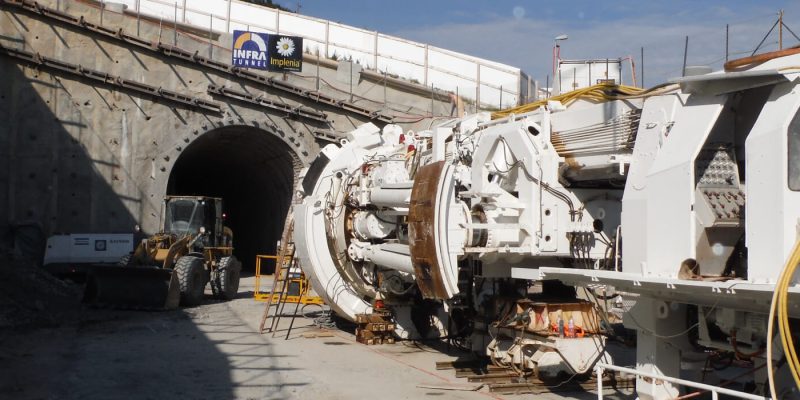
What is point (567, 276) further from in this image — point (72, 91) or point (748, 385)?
point (72, 91)

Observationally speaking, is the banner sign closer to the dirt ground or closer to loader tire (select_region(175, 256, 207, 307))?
loader tire (select_region(175, 256, 207, 307))

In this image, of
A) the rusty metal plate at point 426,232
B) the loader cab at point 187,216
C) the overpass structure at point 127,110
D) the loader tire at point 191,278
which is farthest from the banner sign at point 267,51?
the rusty metal plate at point 426,232

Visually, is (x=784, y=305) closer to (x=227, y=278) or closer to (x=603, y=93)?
(x=603, y=93)

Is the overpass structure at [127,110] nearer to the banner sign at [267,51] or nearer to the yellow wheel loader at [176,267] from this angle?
→ the banner sign at [267,51]

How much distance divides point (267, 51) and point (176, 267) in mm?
11476

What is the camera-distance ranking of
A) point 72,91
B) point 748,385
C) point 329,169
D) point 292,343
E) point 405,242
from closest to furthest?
point 748,385, point 405,242, point 292,343, point 329,169, point 72,91

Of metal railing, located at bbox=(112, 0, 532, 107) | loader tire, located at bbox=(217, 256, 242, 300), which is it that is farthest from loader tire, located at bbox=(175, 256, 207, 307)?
metal railing, located at bbox=(112, 0, 532, 107)

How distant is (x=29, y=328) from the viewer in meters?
14.0

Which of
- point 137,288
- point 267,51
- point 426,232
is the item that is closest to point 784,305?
point 426,232

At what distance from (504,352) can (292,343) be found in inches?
178

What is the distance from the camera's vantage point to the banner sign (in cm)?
2714

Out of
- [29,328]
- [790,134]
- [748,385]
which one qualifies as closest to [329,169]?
[29,328]

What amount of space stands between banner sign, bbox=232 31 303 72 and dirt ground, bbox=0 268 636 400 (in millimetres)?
13649

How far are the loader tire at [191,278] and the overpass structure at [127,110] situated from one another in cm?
754
